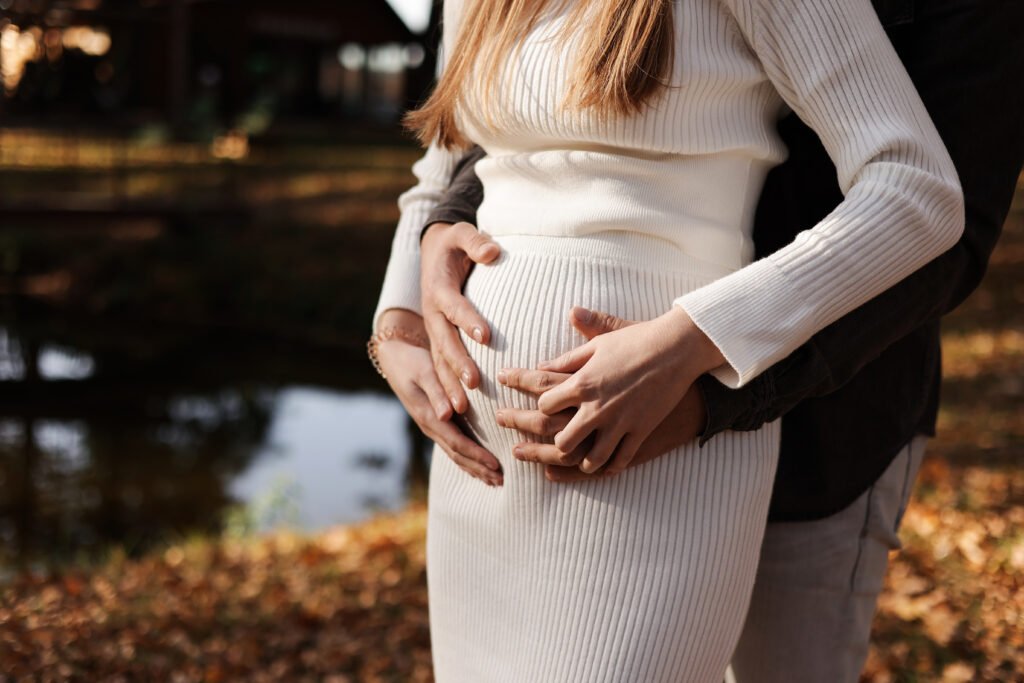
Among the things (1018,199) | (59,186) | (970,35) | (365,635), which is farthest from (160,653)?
(1018,199)

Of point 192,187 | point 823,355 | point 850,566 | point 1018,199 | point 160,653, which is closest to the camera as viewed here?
point 823,355

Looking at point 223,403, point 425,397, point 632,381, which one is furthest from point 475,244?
point 223,403

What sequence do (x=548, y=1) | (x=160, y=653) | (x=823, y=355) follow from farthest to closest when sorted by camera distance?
(x=160, y=653), (x=548, y=1), (x=823, y=355)

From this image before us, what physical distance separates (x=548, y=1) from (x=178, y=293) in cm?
1277

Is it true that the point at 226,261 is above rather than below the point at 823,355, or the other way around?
below

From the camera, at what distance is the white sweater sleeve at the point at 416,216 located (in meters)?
1.67

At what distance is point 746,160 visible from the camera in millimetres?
1394

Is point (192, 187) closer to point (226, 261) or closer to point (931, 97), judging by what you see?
point (226, 261)

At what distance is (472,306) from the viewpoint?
1.42 metres

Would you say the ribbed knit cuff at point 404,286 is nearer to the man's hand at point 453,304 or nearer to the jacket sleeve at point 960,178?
the man's hand at point 453,304

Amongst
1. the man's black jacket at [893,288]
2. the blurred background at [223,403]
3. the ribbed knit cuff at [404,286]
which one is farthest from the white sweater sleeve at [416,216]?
the blurred background at [223,403]

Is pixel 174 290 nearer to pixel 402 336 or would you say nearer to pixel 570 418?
pixel 402 336

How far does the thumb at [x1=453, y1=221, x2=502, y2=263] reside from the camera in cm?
143

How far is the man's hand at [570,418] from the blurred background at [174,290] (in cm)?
294
